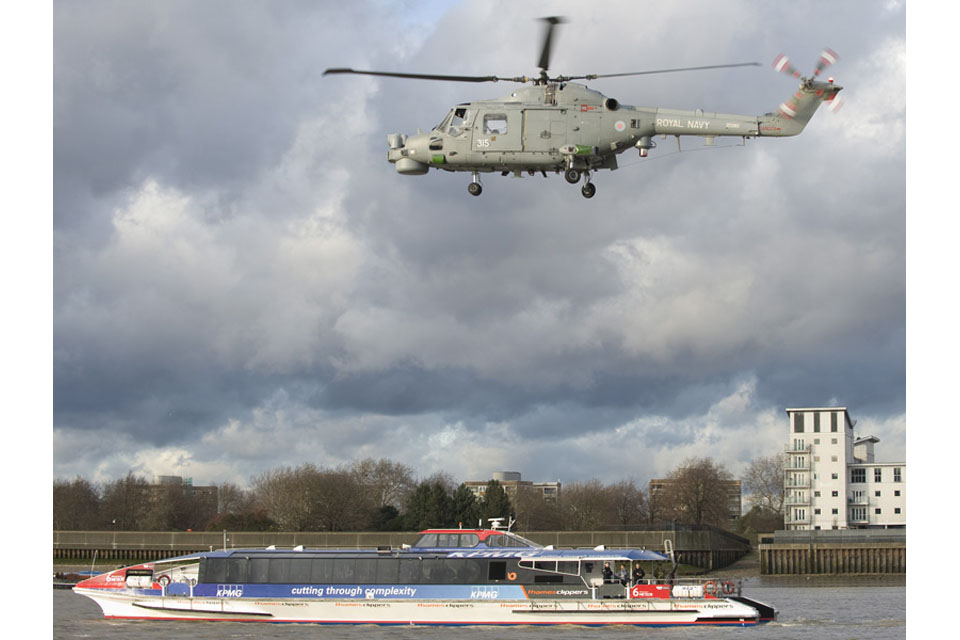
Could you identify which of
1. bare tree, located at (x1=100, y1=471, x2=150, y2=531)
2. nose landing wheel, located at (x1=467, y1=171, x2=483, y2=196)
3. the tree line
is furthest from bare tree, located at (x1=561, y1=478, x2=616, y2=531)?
nose landing wheel, located at (x1=467, y1=171, x2=483, y2=196)

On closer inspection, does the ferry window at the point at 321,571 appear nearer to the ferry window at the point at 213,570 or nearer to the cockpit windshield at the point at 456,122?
the ferry window at the point at 213,570

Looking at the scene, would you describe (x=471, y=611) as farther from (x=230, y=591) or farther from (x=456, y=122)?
(x=456, y=122)

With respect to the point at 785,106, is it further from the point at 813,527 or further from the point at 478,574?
the point at 813,527

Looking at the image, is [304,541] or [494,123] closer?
[494,123]

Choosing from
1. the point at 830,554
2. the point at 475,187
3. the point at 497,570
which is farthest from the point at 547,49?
the point at 830,554

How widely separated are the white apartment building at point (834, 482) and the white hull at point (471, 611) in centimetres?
7033

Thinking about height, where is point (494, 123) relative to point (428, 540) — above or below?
above

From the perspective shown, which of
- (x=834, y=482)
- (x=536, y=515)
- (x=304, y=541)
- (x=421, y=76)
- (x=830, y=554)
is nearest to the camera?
(x=421, y=76)

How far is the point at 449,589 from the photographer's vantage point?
4522cm

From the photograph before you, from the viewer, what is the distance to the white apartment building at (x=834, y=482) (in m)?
110

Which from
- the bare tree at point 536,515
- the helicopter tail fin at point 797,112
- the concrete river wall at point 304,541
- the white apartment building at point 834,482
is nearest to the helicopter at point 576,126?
the helicopter tail fin at point 797,112

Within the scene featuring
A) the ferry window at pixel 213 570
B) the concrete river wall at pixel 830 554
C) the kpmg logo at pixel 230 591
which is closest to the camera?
the kpmg logo at pixel 230 591

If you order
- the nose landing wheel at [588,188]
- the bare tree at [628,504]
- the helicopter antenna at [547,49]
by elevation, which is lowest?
the bare tree at [628,504]

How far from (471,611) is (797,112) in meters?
21.8
